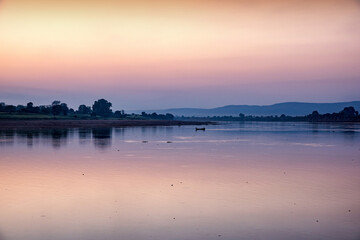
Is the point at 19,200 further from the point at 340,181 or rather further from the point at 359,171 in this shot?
the point at 359,171

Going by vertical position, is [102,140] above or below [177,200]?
above

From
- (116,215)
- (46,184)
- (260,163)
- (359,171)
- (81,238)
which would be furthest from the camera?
(260,163)

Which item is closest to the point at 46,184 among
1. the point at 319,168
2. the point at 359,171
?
the point at 319,168

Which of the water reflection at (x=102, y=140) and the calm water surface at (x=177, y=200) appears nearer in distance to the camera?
the calm water surface at (x=177, y=200)

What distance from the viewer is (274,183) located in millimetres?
25594

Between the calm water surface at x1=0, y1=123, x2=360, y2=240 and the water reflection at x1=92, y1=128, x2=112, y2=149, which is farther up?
the water reflection at x1=92, y1=128, x2=112, y2=149

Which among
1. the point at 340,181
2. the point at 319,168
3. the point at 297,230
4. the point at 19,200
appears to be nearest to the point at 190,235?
the point at 297,230

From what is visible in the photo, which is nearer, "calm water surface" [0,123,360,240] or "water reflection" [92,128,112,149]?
"calm water surface" [0,123,360,240]

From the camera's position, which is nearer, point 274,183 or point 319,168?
point 274,183

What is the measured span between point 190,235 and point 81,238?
4.21 metres

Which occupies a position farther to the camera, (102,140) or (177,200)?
(102,140)

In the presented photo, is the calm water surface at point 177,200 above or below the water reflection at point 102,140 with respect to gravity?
below

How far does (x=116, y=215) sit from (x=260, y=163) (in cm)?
2166

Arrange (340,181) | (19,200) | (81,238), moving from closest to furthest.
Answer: (81,238), (19,200), (340,181)
